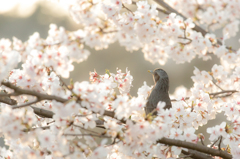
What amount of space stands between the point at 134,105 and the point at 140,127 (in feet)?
0.64

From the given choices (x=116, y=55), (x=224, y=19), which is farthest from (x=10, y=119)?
(x=116, y=55)

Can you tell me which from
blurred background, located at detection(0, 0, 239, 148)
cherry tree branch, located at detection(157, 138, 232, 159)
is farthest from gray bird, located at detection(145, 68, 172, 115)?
blurred background, located at detection(0, 0, 239, 148)

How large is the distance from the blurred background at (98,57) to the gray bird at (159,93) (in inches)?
442

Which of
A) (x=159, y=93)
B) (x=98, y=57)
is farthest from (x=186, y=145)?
(x=98, y=57)

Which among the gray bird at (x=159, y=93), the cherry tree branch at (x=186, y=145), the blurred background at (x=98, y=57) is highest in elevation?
the blurred background at (x=98, y=57)

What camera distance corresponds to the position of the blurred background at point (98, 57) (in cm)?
1841

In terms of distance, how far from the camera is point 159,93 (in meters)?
4.49

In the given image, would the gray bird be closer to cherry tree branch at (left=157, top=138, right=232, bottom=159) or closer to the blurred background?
cherry tree branch at (left=157, top=138, right=232, bottom=159)

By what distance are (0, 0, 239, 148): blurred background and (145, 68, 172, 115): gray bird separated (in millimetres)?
11229

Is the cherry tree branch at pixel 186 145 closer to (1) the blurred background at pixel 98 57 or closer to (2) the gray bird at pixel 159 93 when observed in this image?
(2) the gray bird at pixel 159 93

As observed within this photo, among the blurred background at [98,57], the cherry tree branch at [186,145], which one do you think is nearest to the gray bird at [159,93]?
the cherry tree branch at [186,145]

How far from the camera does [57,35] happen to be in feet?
9.09

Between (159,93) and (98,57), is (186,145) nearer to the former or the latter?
(159,93)

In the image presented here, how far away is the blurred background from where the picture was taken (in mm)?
18406
